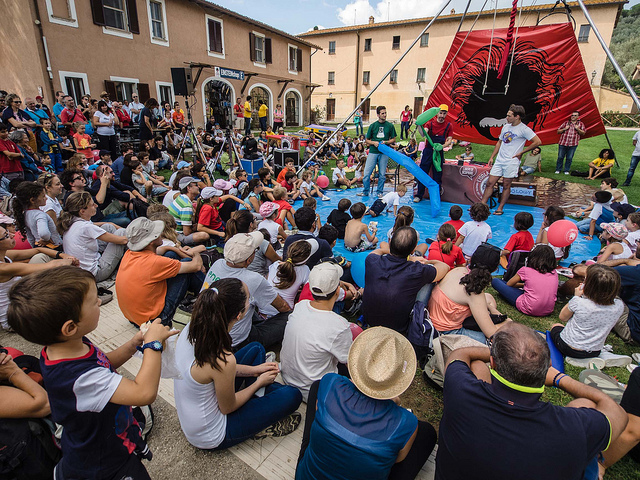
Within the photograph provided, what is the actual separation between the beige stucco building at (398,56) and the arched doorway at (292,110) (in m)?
11.1

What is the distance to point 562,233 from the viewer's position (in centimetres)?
449

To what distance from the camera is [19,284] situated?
1.33m

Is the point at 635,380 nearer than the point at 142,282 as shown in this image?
Yes

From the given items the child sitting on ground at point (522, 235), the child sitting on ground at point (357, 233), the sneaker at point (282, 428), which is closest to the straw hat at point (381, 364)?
the sneaker at point (282, 428)

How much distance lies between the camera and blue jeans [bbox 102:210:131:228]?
582 centimetres

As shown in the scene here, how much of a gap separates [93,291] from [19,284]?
0.25 metres

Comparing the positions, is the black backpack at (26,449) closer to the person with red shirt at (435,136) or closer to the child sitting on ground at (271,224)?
the child sitting on ground at (271,224)

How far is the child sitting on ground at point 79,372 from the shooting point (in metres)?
1.33

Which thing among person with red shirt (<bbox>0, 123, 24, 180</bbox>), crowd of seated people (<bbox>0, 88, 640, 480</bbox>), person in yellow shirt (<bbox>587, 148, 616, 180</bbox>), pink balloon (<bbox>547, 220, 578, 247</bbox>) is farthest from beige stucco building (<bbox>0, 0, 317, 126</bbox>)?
person in yellow shirt (<bbox>587, 148, 616, 180</bbox>)

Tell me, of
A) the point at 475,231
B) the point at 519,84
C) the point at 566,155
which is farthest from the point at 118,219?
the point at 566,155

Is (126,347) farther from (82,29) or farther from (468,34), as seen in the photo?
(82,29)

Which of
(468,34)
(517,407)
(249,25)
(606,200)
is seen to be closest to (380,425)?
(517,407)

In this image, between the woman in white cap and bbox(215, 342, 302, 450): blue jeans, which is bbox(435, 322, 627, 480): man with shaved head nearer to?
the woman in white cap

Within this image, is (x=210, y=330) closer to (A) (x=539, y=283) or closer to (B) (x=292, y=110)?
(A) (x=539, y=283)
